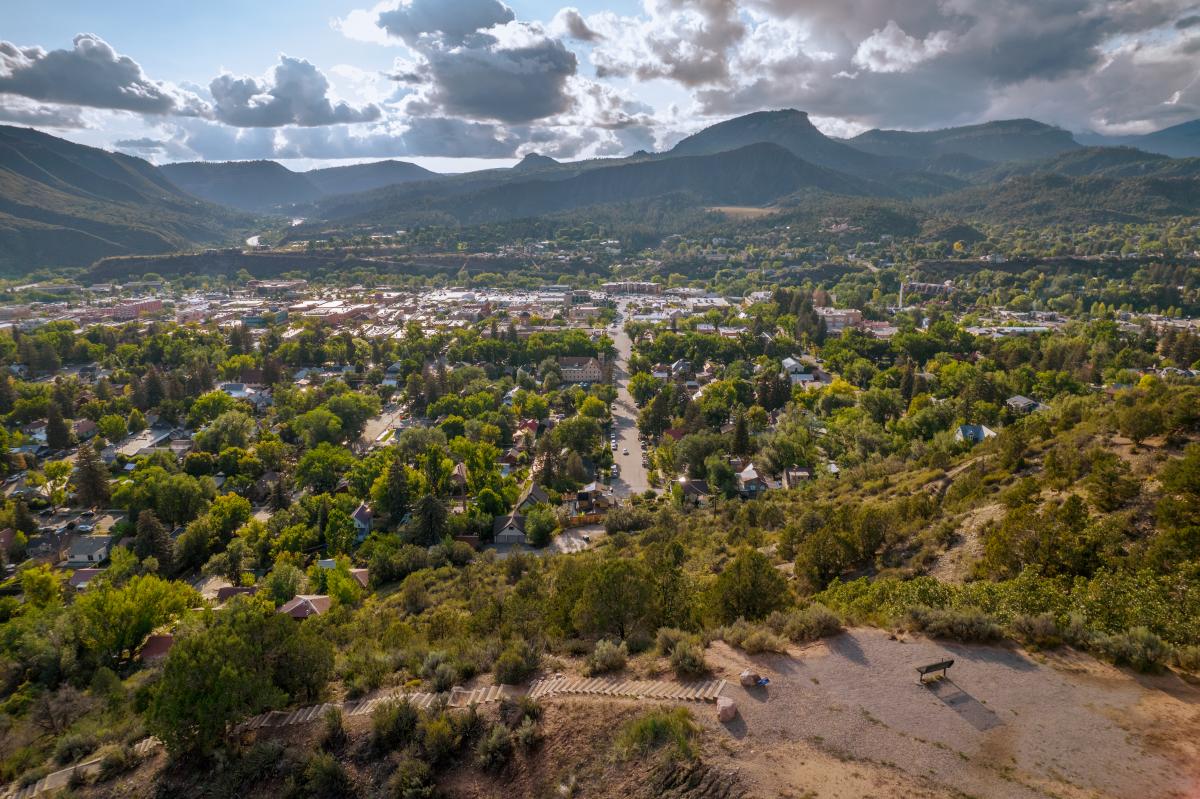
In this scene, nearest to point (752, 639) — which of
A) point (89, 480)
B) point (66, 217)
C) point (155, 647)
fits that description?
point (155, 647)

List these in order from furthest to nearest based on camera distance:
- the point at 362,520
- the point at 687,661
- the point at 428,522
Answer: the point at 362,520
the point at 428,522
the point at 687,661

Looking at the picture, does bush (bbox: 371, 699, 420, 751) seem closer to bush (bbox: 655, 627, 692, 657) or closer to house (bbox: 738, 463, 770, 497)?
bush (bbox: 655, 627, 692, 657)

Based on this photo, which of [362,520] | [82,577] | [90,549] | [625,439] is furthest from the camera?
[625,439]

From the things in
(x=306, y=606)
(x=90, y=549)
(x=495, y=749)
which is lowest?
(x=90, y=549)

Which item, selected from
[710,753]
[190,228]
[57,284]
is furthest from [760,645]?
[190,228]

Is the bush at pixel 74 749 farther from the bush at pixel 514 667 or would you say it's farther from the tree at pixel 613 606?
the tree at pixel 613 606

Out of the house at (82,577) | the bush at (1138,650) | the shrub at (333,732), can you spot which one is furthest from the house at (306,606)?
the bush at (1138,650)

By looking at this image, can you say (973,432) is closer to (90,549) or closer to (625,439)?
(625,439)
